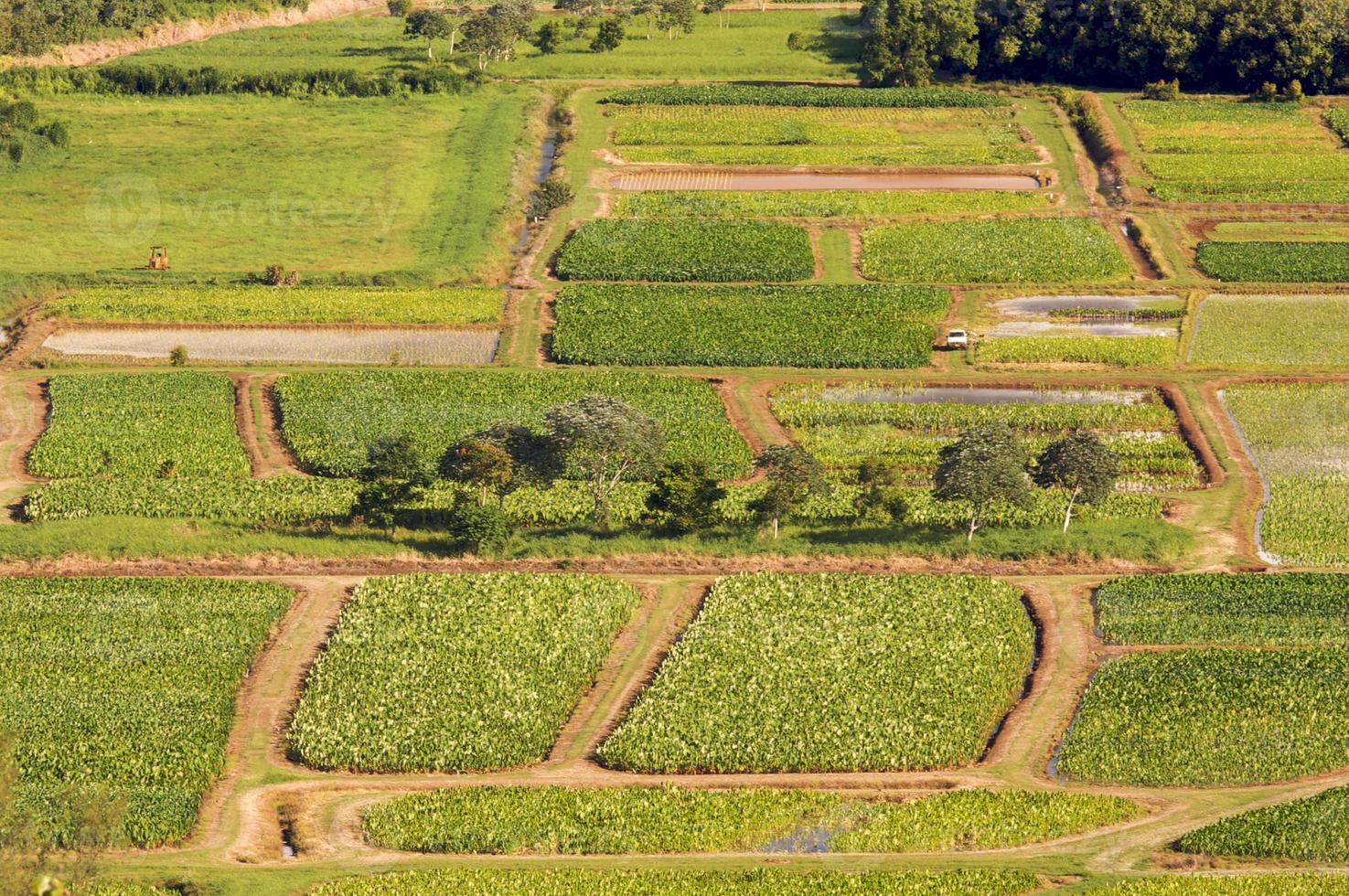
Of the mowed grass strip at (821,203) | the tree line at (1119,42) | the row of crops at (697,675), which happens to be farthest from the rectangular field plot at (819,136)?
the row of crops at (697,675)

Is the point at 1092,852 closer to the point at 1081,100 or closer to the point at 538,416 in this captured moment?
the point at 538,416

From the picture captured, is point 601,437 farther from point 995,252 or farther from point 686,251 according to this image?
point 995,252

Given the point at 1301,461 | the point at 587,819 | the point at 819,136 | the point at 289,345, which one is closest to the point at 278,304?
the point at 289,345

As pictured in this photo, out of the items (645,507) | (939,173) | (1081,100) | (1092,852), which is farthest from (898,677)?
(1081,100)

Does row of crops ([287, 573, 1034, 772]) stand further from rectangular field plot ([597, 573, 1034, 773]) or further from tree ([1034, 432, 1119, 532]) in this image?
tree ([1034, 432, 1119, 532])

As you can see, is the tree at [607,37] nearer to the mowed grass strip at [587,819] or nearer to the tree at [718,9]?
the tree at [718,9]

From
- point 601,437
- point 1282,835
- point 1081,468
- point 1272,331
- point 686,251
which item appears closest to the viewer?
point 1282,835
